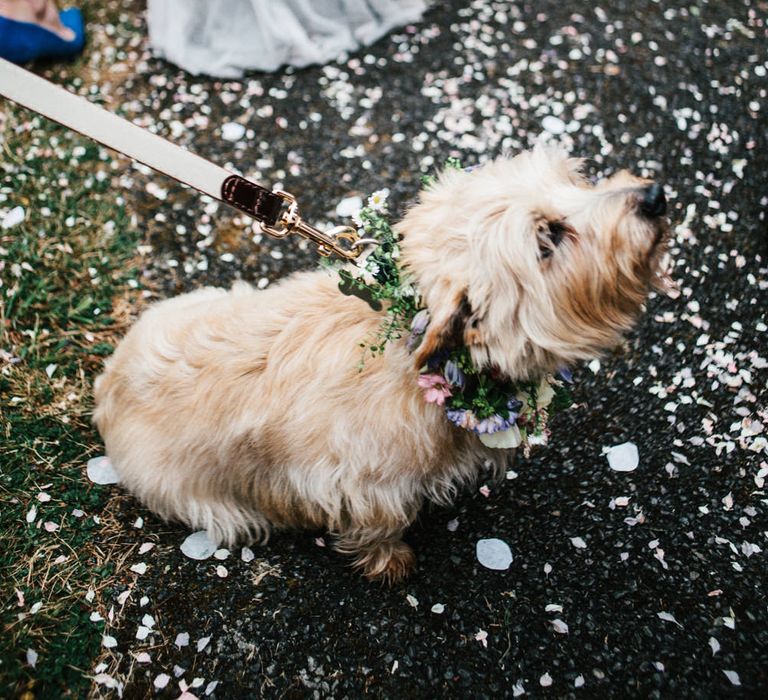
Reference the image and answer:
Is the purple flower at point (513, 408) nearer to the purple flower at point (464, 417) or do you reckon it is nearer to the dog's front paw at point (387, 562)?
the purple flower at point (464, 417)

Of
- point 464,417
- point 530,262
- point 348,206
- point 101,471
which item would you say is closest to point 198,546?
point 101,471

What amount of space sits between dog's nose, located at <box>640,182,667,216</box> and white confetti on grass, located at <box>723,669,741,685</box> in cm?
163

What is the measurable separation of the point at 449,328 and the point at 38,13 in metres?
4.04

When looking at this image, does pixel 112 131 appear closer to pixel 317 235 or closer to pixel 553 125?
pixel 317 235

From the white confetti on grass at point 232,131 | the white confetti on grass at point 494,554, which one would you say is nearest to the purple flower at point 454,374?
the white confetti on grass at point 494,554

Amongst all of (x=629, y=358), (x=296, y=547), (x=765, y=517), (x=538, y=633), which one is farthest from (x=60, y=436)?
(x=765, y=517)

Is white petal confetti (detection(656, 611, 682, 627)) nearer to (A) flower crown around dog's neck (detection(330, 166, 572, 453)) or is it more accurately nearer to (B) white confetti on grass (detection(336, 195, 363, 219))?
(A) flower crown around dog's neck (detection(330, 166, 572, 453))

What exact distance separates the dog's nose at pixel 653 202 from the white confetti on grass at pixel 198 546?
2070 millimetres

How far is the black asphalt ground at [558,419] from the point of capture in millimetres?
2492

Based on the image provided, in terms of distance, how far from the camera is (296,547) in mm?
2838

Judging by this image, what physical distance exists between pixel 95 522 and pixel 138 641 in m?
0.56

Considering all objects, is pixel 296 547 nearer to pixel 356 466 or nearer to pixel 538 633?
pixel 356 466

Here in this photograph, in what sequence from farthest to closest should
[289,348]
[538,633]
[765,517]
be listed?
[765,517] → [538,633] → [289,348]

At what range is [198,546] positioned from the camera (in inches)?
110
